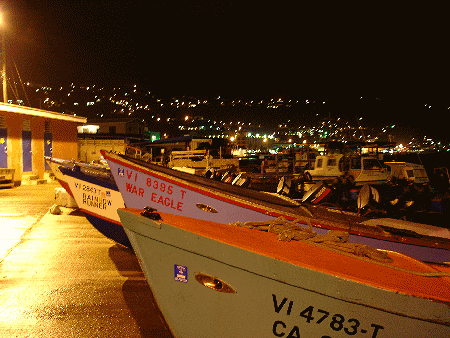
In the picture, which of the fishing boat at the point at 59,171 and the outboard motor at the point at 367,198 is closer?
the outboard motor at the point at 367,198

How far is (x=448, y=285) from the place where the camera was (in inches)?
76.9

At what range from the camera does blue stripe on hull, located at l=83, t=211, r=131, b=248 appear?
18.3 ft

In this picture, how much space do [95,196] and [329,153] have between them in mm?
10514

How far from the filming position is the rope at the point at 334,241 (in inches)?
85.8

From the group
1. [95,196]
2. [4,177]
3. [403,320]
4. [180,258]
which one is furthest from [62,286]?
[4,177]

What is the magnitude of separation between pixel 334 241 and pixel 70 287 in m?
3.65

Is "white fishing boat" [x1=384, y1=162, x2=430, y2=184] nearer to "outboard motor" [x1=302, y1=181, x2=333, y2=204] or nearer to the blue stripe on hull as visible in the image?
"outboard motor" [x1=302, y1=181, x2=333, y2=204]

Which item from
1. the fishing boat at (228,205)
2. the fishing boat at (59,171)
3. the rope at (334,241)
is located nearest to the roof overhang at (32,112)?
the fishing boat at (59,171)

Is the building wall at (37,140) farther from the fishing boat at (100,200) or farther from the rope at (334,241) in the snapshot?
the rope at (334,241)

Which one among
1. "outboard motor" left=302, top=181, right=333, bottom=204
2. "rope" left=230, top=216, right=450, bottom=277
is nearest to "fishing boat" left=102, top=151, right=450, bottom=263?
"outboard motor" left=302, top=181, right=333, bottom=204

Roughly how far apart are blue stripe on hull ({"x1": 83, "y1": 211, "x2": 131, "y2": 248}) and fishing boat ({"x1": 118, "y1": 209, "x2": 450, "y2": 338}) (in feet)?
11.3

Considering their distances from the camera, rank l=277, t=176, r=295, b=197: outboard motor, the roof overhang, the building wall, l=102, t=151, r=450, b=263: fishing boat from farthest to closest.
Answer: the building wall
the roof overhang
l=277, t=176, r=295, b=197: outboard motor
l=102, t=151, r=450, b=263: fishing boat

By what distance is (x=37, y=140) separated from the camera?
51.7 feet

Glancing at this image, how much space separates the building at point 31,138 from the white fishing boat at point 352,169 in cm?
1368
